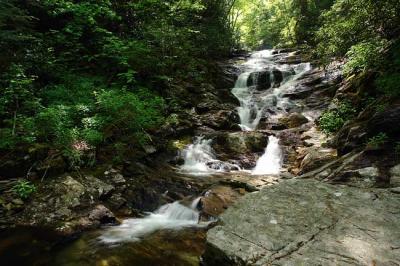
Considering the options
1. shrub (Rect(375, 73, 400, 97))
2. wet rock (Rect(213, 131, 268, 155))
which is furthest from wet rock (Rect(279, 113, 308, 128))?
shrub (Rect(375, 73, 400, 97))

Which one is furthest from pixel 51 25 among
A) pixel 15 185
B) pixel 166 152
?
pixel 15 185

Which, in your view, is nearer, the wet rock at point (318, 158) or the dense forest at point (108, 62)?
the wet rock at point (318, 158)

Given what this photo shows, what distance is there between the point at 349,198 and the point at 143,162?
627 centimetres

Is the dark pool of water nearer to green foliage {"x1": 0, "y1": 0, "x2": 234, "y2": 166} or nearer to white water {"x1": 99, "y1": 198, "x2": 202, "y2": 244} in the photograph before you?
white water {"x1": 99, "y1": 198, "x2": 202, "y2": 244}

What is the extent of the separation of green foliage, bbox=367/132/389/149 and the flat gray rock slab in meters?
1.73

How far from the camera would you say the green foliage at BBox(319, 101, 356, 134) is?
9.32 meters

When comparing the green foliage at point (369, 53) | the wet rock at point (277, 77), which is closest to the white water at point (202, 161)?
the green foliage at point (369, 53)

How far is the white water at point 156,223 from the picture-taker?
541cm

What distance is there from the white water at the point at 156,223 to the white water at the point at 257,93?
730 centimetres

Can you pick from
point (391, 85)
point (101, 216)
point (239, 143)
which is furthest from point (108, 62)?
point (391, 85)

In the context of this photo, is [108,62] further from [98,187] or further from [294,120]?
[294,120]

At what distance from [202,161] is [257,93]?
840cm

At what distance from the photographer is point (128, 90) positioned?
35.7 feet

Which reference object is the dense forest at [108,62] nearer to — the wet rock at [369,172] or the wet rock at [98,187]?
the wet rock at [98,187]
